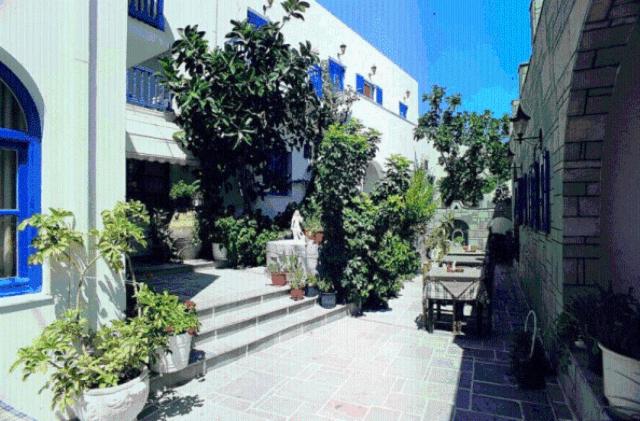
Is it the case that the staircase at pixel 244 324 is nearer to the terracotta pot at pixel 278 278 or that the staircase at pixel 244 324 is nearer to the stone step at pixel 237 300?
the stone step at pixel 237 300

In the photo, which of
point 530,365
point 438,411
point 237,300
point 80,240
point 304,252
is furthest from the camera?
point 304,252

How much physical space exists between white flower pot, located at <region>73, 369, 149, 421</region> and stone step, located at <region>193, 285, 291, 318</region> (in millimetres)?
2861

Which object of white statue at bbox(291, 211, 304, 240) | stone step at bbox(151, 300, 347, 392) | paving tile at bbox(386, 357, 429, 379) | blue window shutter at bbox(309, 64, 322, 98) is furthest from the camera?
blue window shutter at bbox(309, 64, 322, 98)

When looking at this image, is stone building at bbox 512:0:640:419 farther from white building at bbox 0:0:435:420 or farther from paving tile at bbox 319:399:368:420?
white building at bbox 0:0:435:420

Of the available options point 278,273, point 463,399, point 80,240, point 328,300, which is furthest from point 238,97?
point 463,399

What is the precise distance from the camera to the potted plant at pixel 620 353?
352cm

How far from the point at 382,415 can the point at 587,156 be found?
4.13 metres

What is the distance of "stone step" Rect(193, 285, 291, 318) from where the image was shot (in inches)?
291

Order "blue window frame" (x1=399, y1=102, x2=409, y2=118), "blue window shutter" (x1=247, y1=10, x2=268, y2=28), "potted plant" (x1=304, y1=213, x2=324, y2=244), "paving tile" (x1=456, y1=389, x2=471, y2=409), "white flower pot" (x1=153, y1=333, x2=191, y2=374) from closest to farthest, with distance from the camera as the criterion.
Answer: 1. "paving tile" (x1=456, y1=389, x2=471, y2=409)
2. "white flower pot" (x1=153, y1=333, x2=191, y2=374)
3. "potted plant" (x1=304, y1=213, x2=324, y2=244)
4. "blue window shutter" (x1=247, y1=10, x2=268, y2=28)
5. "blue window frame" (x1=399, y1=102, x2=409, y2=118)

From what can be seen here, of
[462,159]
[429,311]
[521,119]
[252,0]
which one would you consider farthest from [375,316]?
[462,159]

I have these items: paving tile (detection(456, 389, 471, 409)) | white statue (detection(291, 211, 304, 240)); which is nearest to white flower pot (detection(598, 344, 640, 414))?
paving tile (detection(456, 389, 471, 409))

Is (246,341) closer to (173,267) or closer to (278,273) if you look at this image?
(278,273)

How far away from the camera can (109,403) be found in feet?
13.5

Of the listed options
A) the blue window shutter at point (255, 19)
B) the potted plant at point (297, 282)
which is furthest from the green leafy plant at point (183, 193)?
the blue window shutter at point (255, 19)
